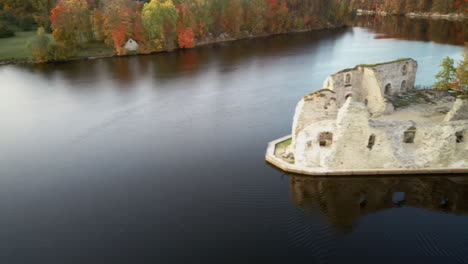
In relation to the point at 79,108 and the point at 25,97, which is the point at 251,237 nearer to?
the point at 79,108

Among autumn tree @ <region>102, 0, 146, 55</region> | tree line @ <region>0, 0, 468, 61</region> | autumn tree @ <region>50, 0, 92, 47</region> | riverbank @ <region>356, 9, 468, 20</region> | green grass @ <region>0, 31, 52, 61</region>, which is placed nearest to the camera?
green grass @ <region>0, 31, 52, 61</region>

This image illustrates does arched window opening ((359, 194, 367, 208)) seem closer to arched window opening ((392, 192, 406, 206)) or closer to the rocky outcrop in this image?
arched window opening ((392, 192, 406, 206))

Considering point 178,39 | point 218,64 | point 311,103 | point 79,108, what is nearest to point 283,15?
point 178,39

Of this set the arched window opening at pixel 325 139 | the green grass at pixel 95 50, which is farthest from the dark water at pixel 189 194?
the green grass at pixel 95 50

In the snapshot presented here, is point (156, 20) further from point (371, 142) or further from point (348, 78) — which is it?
point (371, 142)

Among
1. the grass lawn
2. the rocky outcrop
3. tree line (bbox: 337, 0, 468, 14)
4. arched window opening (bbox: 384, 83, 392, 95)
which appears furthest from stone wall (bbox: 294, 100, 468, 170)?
tree line (bbox: 337, 0, 468, 14)

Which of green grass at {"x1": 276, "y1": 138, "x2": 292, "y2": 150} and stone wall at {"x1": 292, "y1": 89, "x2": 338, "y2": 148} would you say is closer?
stone wall at {"x1": 292, "y1": 89, "x2": 338, "y2": 148}
